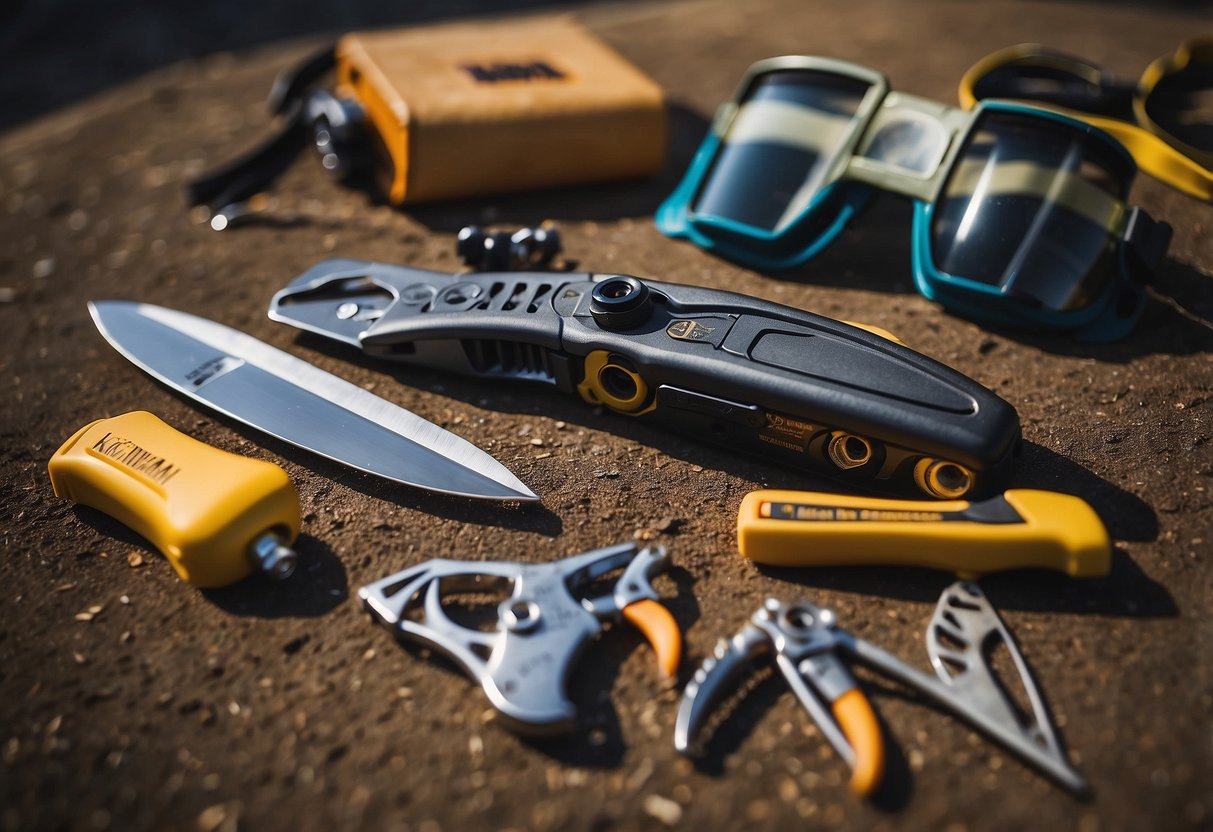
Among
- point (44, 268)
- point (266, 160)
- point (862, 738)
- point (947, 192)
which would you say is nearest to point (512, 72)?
point (266, 160)

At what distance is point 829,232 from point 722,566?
1.26m

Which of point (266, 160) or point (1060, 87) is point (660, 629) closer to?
point (266, 160)

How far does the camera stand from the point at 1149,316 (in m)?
2.58

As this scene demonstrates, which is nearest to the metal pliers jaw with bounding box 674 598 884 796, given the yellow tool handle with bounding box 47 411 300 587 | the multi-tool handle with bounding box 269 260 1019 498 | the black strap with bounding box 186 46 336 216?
the multi-tool handle with bounding box 269 260 1019 498

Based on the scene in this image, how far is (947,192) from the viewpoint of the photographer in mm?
2615

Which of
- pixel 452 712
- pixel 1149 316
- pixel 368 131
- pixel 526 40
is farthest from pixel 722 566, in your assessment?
pixel 526 40

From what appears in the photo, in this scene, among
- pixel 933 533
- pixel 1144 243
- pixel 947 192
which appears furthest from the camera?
pixel 947 192

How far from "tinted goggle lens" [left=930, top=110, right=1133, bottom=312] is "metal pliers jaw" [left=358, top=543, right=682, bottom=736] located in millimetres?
1289

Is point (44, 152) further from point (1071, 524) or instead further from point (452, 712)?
point (1071, 524)

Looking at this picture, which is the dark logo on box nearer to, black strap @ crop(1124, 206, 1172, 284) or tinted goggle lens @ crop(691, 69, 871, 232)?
tinted goggle lens @ crop(691, 69, 871, 232)

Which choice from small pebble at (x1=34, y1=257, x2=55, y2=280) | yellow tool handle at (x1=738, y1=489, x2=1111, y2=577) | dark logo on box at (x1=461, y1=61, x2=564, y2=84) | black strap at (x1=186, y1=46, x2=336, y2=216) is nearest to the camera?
yellow tool handle at (x1=738, y1=489, x2=1111, y2=577)

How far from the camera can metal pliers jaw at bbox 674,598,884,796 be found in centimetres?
154

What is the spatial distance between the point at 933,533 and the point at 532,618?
30.5 inches

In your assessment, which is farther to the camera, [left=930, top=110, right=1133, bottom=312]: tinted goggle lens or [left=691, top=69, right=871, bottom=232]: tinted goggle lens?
[left=691, top=69, right=871, bottom=232]: tinted goggle lens
